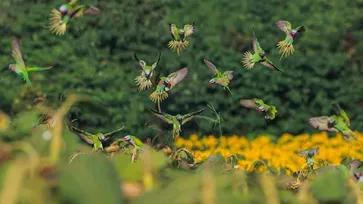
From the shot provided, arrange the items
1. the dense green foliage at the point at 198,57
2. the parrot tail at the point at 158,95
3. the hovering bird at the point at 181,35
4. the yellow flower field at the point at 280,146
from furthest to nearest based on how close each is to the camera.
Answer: the dense green foliage at the point at 198,57 → the yellow flower field at the point at 280,146 → the hovering bird at the point at 181,35 → the parrot tail at the point at 158,95

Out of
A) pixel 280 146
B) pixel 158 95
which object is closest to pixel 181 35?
pixel 158 95

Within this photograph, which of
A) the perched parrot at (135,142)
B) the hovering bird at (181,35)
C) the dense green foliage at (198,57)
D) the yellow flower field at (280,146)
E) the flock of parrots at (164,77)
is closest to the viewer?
the perched parrot at (135,142)

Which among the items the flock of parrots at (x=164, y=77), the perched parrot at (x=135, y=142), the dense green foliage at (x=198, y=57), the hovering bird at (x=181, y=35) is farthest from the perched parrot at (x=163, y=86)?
the dense green foliage at (x=198, y=57)

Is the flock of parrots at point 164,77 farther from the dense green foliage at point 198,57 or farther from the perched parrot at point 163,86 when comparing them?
the dense green foliage at point 198,57

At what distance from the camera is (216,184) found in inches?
43.7

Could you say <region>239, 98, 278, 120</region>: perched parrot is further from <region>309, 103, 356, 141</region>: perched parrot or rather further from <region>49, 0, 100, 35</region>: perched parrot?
<region>49, 0, 100, 35</region>: perched parrot

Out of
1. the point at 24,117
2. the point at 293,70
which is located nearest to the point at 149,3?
the point at 293,70

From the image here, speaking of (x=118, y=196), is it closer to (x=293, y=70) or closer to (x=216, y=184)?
(x=216, y=184)

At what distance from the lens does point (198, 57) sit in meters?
7.48

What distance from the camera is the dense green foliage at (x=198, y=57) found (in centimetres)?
726

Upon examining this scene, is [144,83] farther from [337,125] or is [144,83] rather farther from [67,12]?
[337,125]

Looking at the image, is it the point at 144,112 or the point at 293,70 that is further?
the point at 293,70

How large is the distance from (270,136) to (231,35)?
974 mm

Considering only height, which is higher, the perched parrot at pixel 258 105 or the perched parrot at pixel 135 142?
the perched parrot at pixel 135 142
